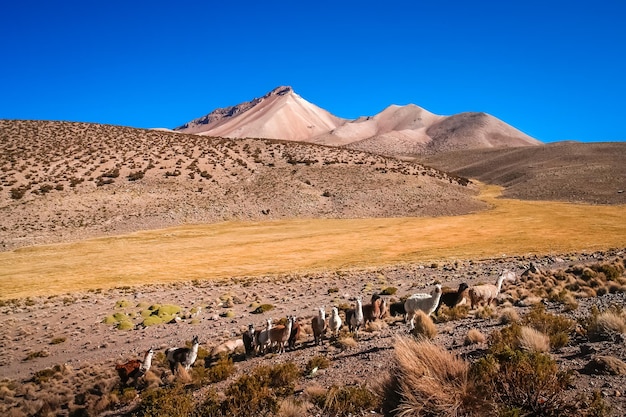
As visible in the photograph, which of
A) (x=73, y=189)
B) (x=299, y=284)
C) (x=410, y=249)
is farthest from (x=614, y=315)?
(x=73, y=189)

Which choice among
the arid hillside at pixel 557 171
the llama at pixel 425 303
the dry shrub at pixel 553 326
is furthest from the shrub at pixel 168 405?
the arid hillside at pixel 557 171

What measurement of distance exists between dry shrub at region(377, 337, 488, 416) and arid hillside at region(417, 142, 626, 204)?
76.7 m

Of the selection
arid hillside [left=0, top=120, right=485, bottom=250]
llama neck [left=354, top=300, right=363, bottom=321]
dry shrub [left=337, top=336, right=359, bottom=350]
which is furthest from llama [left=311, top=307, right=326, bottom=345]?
arid hillside [left=0, top=120, right=485, bottom=250]

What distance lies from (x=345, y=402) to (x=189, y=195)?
5895 cm

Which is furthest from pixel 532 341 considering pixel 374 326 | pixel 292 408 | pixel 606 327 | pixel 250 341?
pixel 250 341

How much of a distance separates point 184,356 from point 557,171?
10300cm

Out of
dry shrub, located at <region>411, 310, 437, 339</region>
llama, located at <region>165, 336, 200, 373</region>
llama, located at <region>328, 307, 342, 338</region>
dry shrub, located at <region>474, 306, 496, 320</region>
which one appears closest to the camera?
dry shrub, located at <region>411, 310, 437, 339</region>

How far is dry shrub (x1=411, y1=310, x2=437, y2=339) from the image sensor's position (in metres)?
10.5

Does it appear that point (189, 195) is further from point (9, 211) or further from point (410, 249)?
point (410, 249)

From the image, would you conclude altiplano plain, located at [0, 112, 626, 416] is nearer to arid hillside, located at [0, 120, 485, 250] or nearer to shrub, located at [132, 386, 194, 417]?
shrub, located at [132, 386, 194, 417]

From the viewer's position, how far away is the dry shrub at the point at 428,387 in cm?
626

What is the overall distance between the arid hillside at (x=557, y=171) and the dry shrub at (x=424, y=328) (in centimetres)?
7297

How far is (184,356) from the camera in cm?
1137

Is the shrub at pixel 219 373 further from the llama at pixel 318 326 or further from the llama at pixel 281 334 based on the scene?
the llama at pixel 318 326
